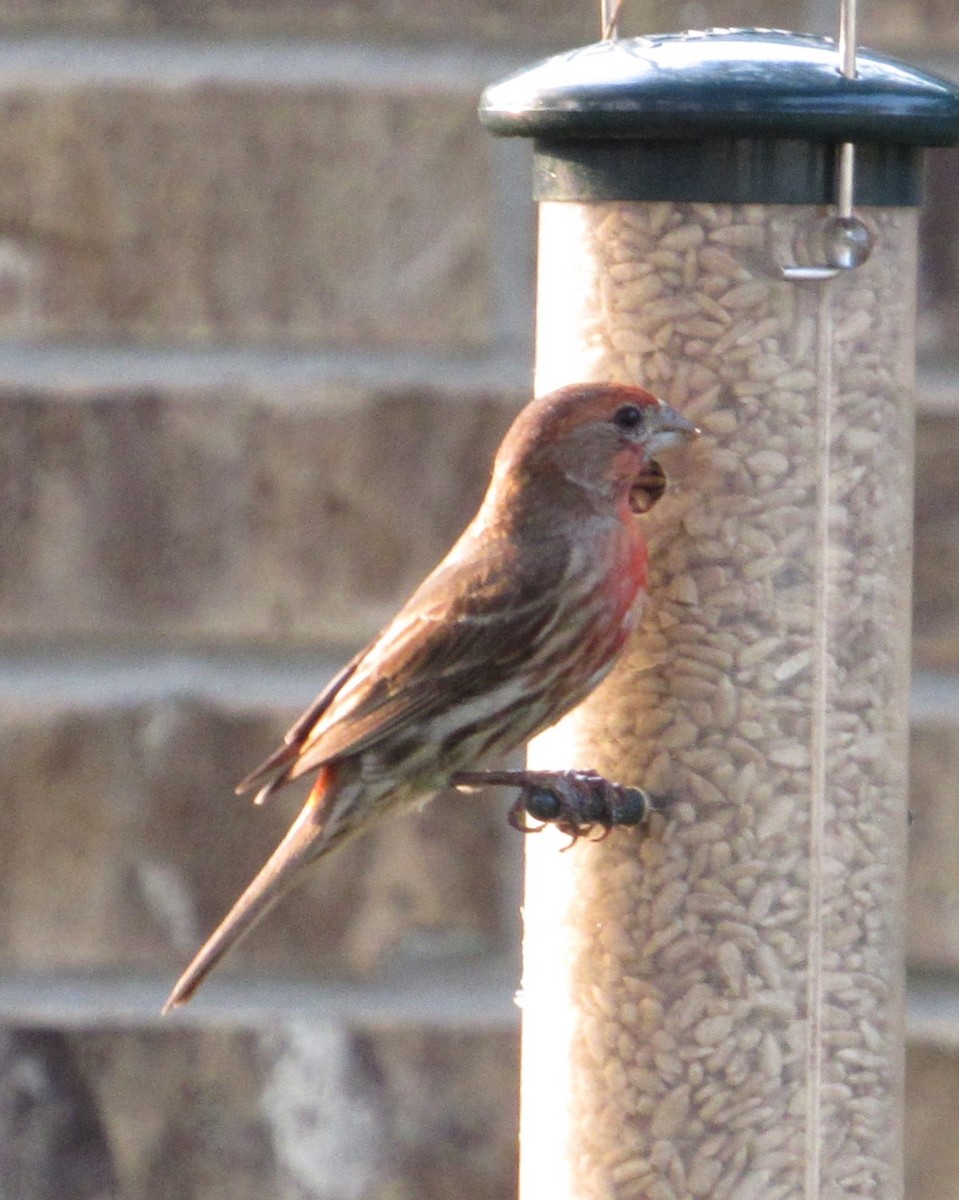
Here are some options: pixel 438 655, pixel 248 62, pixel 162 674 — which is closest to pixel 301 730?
pixel 438 655

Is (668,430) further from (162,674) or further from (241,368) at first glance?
(162,674)

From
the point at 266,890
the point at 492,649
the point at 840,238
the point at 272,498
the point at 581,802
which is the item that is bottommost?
the point at 266,890

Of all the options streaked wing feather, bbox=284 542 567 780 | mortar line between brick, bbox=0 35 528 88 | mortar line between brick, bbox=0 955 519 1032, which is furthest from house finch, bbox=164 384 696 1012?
mortar line between brick, bbox=0 35 528 88

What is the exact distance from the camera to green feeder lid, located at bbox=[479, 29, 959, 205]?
97.3 inches

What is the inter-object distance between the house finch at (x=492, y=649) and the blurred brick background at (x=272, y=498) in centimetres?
18

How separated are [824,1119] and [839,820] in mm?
266

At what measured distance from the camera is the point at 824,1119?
105 inches

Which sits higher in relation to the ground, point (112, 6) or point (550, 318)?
point (112, 6)

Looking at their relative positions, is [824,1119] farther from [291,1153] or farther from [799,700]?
[291,1153]

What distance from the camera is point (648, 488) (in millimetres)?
2781

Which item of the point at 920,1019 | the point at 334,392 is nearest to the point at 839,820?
the point at 920,1019

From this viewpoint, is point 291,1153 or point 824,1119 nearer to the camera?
point 824,1119

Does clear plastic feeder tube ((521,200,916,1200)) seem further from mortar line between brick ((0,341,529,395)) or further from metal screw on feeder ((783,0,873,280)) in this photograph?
mortar line between brick ((0,341,529,395))

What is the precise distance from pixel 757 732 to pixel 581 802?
0.55 feet
